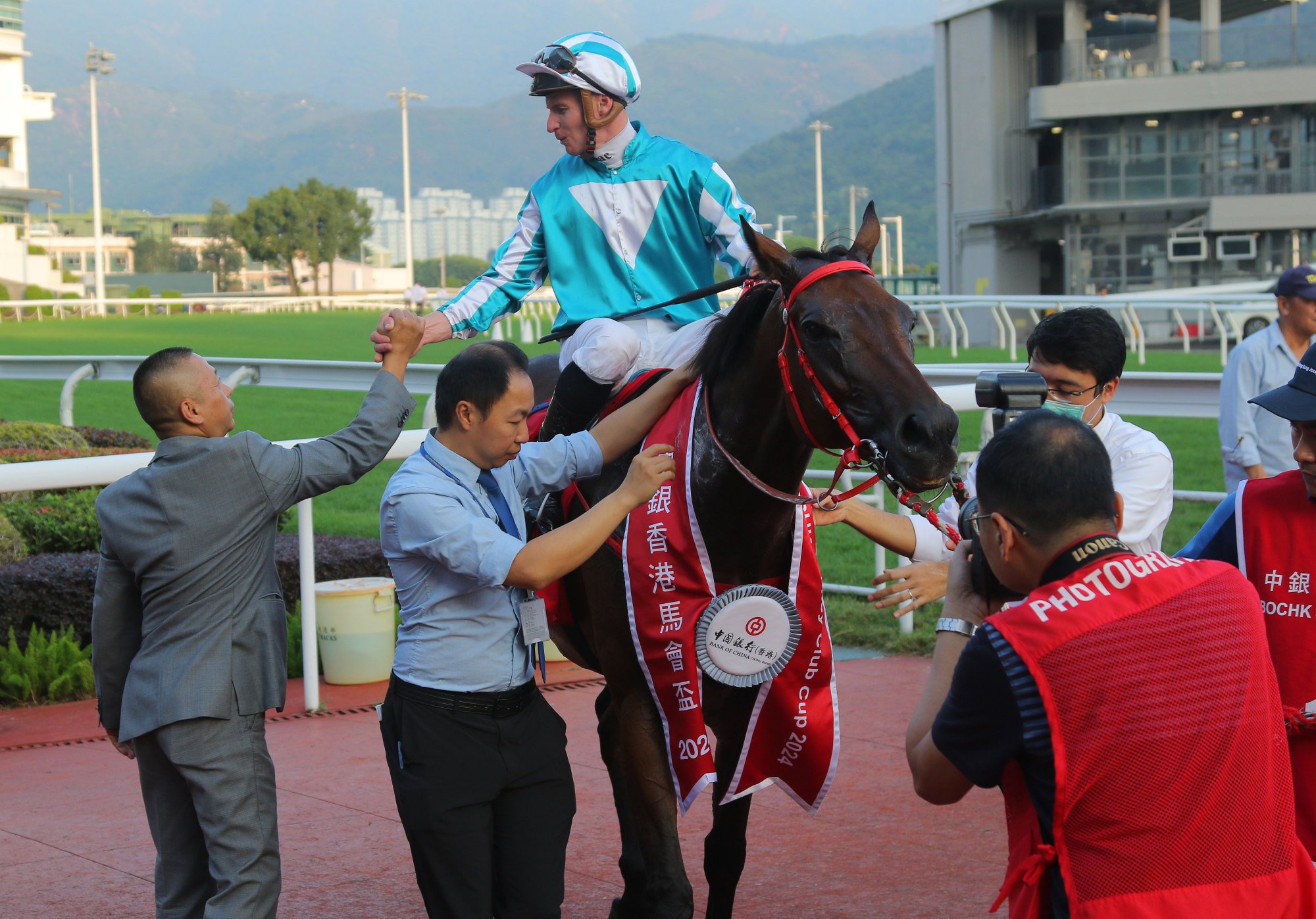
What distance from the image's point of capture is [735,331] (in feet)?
9.97

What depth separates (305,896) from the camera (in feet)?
11.5

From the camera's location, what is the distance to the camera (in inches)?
90.9

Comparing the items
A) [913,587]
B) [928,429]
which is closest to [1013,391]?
[928,429]

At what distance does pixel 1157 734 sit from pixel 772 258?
1.46m

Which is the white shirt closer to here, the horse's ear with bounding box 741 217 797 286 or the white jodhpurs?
the horse's ear with bounding box 741 217 797 286

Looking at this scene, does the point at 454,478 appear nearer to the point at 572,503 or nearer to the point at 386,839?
the point at 572,503

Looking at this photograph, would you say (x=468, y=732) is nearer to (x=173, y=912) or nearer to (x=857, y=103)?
(x=173, y=912)

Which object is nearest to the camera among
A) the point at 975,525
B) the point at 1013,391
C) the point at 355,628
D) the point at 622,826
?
the point at 975,525

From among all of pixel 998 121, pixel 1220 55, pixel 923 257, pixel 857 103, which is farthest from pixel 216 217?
pixel 857 103

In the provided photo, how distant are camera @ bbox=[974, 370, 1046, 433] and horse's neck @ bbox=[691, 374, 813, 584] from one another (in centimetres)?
61

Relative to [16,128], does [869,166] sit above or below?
above

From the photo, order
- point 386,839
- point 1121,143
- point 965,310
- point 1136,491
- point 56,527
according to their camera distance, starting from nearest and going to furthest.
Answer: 1. point 1136,491
2. point 386,839
3. point 56,527
4. point 1121,143
5. point 965,310

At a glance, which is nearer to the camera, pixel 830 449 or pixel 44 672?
pixel 830 449

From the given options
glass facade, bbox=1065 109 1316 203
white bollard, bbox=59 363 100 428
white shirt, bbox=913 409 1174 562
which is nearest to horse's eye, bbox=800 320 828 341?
white shirt, bbox=913 409 1174 562
